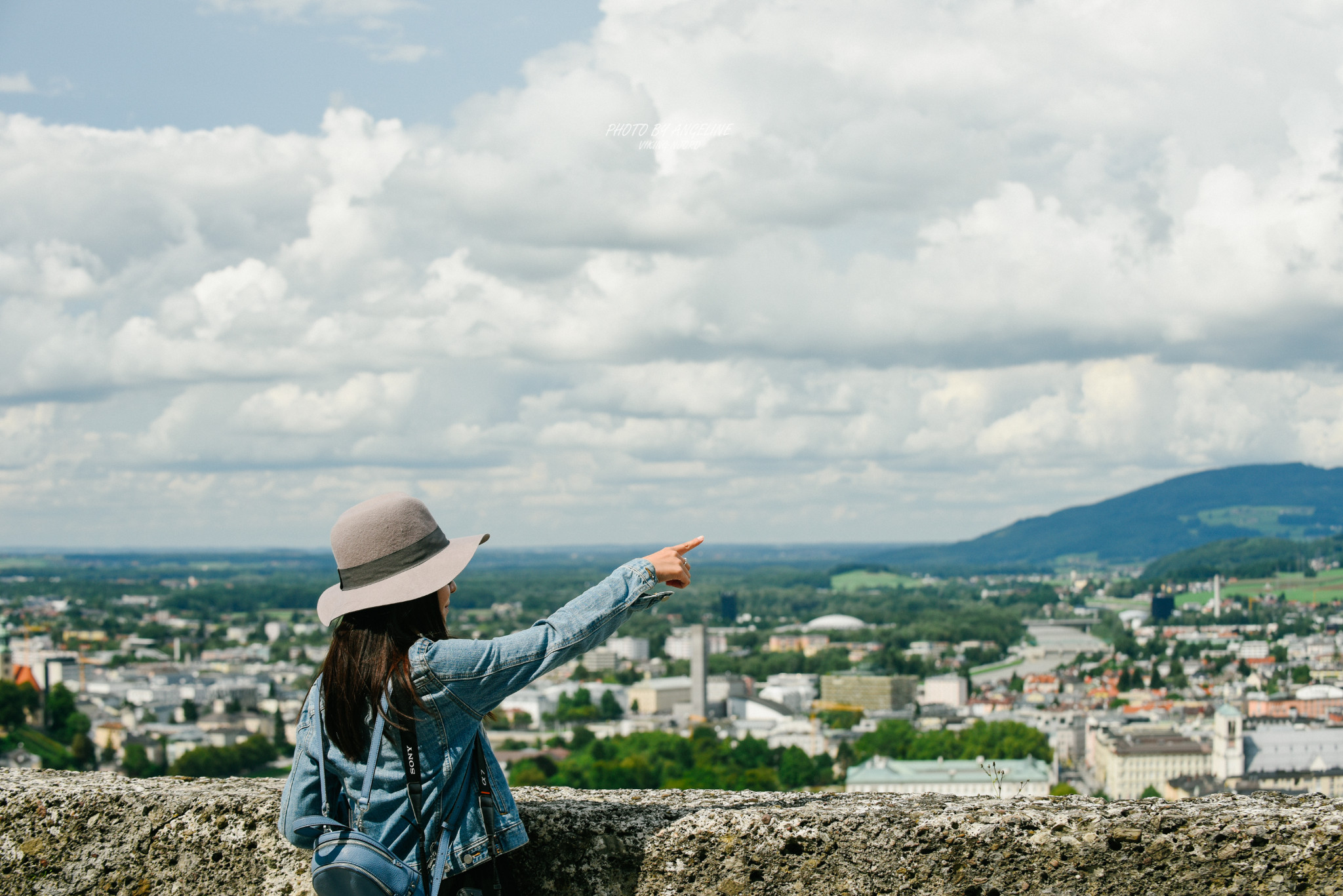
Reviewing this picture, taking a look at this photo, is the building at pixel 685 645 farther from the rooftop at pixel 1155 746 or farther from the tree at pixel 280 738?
the rooftop at pixel 1155 746

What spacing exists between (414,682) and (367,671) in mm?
89

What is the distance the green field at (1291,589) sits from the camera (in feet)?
466

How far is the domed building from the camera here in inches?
5108

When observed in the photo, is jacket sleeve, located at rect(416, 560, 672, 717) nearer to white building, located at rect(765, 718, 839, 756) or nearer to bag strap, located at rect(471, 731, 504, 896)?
bag strap, located at rect(471, 731, 504, 896)

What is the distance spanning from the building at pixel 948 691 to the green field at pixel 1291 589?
68.8 meters

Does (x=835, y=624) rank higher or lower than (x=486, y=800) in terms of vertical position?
lower

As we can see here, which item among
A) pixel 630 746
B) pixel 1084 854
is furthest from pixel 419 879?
pixel 630 746

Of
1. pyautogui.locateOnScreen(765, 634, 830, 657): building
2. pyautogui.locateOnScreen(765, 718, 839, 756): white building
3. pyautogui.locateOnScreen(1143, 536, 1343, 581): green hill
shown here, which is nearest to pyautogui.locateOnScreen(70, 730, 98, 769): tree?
pyautogui.locateOnScreen(765, 718, 839, 756): white building

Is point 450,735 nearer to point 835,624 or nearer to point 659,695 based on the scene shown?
point 659,695

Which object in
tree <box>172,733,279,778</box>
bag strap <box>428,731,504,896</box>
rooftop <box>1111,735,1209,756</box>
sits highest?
bag strap <box>428,731,504,896</box>

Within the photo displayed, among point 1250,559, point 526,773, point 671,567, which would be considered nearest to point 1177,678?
point 526,773

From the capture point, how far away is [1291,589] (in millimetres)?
150500

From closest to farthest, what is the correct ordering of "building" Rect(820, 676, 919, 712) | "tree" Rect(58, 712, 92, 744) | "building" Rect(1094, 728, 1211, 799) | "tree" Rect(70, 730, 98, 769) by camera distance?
"building" Rect(1094, 728, 1211, 799), "tree" Rect(70, 730, 98, 769), "tree" Rect(58, 712, 92, 744), "building" Rect(820, 676, 919, 712)

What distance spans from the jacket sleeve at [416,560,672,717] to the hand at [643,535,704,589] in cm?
7
